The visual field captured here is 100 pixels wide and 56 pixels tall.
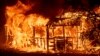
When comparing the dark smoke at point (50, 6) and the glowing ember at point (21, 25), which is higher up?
the dark smoke at point (50, 6)

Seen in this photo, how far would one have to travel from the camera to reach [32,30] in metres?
4.39

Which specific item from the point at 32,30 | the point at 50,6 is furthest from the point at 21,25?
the point at 50,6

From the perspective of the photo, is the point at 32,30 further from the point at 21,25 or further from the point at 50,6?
the point at 50,6

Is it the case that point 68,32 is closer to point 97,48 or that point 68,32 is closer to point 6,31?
point 97,48

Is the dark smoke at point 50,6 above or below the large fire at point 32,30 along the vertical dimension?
above

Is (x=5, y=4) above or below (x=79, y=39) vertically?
above

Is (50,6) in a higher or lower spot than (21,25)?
higher

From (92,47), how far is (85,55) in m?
0.16

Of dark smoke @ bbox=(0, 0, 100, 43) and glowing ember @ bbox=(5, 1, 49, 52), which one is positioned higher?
dark smoke @ bbox=(0, 0, 100, 43)

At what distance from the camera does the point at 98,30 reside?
4.38m

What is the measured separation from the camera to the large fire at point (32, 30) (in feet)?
14.3

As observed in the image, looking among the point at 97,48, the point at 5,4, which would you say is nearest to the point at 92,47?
the point at 97,48

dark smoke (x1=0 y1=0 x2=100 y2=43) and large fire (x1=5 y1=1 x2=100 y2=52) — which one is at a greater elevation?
dark smoke (x1=0 y1=0 x2=100 y2=43)

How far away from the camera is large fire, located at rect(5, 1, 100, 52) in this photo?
4.37m
